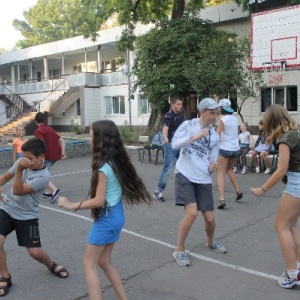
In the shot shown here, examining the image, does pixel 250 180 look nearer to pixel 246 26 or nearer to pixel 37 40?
pixel 246 26

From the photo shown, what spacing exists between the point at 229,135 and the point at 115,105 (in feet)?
76.7

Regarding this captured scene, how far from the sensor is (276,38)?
44.6 feet

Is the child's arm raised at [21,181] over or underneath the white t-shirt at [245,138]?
over

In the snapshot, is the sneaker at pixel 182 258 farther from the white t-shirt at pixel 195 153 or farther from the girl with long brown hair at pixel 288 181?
the girl with long brown hair at pixel 288 181

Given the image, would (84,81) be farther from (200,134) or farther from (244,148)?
(200,134)

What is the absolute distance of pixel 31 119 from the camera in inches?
1224

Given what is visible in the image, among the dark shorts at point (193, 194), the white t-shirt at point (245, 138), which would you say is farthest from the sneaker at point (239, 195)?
the white t-shirt at point (245, 138)

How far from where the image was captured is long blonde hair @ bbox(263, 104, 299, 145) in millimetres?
3900

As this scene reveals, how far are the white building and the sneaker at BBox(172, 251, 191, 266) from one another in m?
16.3

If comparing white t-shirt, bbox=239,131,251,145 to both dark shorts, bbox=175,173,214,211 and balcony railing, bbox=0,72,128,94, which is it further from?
balcony railing, bbox=0,72,128,94

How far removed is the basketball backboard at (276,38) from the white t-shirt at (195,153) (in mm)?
9263

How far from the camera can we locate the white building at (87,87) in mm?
20625

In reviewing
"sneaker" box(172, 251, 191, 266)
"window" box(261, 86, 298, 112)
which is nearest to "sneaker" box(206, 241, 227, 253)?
"sneaker" box(172, 251, 191, 266)

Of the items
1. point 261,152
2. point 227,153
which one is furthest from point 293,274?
point 261,152
